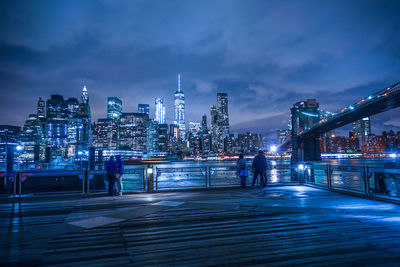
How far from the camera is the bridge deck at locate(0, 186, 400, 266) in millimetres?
3857

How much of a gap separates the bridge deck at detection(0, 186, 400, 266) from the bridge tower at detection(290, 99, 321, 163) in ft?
125

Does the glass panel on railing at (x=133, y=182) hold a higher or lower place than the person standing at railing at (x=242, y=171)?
lower

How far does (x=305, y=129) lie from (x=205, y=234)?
3039 inches

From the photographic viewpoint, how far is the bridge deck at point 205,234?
3857 millimetres

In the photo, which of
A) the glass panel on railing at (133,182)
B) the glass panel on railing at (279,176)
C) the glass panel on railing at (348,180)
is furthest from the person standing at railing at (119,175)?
the glass panel on railing at (348,180)

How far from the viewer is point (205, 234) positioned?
16.4 feet

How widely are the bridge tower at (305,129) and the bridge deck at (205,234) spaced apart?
125 ft

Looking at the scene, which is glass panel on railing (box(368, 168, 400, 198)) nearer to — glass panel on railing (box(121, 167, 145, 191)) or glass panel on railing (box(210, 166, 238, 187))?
glass panel on railing (box(210, 166, 238, 187))

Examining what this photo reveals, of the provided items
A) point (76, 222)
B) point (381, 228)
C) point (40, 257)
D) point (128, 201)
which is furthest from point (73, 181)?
point (381, 228)

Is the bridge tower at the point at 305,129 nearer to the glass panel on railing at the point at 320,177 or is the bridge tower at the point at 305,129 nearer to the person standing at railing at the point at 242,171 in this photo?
the glass panel on railing at the point at 320,177

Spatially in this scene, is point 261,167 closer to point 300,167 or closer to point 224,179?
point 300,167

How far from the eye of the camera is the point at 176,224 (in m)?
5.83

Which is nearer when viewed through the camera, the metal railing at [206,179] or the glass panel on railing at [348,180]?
the glass panel on railing at [348,180]

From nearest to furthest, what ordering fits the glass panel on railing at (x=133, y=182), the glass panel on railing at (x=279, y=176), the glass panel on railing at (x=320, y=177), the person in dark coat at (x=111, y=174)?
the person in dark coat at (x=111, y=174), the glass panel on railing at (x=320, y=177), the glass panel on railing at (x=133, y=182), the glass panel on railing at (x=279, y=176)
